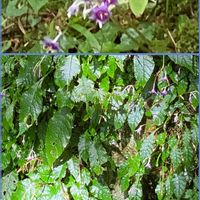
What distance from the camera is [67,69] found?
1.52 meters

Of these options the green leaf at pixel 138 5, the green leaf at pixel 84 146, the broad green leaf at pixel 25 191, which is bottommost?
the broad green leaf at pixel 25 191

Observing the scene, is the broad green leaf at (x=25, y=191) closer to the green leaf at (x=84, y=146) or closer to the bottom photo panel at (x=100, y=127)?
the bottom photo panel at (x=100, y=127)

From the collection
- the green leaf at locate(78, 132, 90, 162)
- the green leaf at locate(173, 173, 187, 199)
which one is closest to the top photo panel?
the green leaf at locate(78, 132, 90, 162)

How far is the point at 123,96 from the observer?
1.55 meters

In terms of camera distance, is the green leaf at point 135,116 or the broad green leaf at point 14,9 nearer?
the green leaf at point 135,116

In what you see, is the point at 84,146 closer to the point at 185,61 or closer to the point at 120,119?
the point at 120,119

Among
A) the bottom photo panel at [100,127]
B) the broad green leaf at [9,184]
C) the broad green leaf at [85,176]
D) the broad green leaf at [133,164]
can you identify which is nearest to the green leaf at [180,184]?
the bottom photo panel at [100,127]

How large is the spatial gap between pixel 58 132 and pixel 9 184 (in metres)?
0.23

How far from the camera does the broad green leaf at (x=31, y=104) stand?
5.08 feet

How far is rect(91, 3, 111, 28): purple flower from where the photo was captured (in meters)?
1.46

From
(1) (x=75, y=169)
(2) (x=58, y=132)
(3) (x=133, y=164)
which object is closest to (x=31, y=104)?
(2) (x=58, y=132)

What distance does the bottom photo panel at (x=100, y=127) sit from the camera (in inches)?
60.4

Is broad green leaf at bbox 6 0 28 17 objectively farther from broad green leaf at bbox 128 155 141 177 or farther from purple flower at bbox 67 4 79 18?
broad green leaf at bbox 128 155 141 177

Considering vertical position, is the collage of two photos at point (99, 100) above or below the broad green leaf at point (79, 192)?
above
